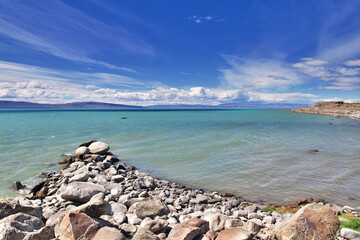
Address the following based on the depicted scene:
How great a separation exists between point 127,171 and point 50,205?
5.89m

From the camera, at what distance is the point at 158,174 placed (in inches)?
539

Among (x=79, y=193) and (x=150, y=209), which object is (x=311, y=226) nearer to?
(x=150, y=209)

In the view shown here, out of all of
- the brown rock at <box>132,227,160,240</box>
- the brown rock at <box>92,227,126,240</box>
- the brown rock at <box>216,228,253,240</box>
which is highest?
the brown rock at <box>92,227,126,240</box>

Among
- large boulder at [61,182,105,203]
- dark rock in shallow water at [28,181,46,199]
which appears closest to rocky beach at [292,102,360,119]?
large boulder at [61,182,105,203]

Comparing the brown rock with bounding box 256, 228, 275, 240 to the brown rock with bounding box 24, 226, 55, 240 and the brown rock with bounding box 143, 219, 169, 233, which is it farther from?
the brown rock with bounding box 24, 226, 55, 240

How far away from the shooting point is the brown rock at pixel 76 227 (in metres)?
4.85

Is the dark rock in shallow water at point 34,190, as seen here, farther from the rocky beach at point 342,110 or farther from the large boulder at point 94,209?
the rocky beach at point 342,110

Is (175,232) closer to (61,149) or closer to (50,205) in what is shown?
(50,205)

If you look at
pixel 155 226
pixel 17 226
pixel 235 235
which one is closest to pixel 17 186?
pixel 17 226

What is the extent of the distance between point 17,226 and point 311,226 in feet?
24.3

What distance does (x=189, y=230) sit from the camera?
16.7 ft

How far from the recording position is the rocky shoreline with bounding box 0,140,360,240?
5.04 m

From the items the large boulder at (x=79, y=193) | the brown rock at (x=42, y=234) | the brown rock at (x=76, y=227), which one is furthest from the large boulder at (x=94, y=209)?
the large boulder at (x=79, y=193)

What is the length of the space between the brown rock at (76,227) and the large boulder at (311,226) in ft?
15.7
